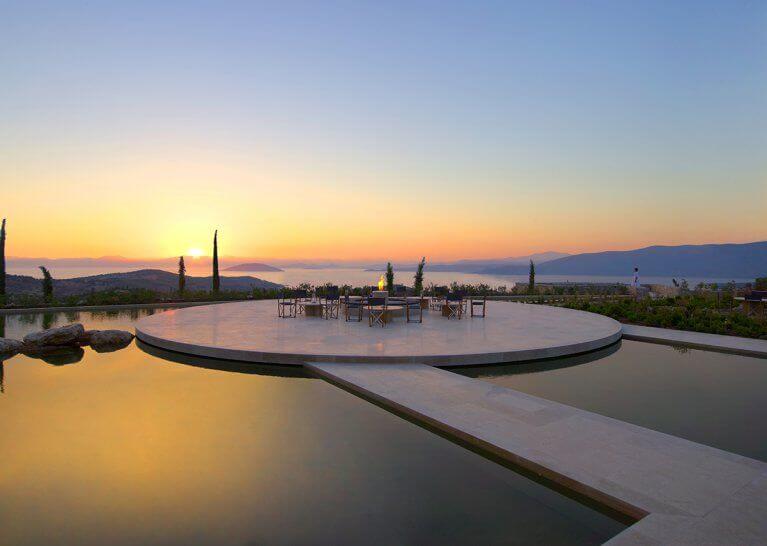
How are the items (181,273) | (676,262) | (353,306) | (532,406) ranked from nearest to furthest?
(532,406) → (353,306) → (181,273) → (676,262)

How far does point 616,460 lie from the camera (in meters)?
3.08

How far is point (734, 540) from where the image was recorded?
2.12 meters

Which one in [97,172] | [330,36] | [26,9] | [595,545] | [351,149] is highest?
[330,36]

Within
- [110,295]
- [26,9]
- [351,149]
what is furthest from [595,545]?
[110,295]

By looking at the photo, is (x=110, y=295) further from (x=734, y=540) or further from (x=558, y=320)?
(x=734, y=540)

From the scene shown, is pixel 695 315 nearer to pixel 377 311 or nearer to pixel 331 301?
pixel 377 311

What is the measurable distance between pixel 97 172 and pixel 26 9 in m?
5.78

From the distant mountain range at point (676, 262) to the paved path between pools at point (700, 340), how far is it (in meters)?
62.2

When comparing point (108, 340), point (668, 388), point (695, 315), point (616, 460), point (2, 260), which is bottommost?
point (668, 388)

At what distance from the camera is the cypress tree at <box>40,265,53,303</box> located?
14.3 metres

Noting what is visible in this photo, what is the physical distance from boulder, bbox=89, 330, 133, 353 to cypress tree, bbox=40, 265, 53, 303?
27.6 ft

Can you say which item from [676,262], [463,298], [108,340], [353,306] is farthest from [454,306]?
[676,262]

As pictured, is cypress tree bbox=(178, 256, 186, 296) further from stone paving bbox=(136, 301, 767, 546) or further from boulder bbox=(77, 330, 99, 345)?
boulder bbox=(77, 330, 99, 345)

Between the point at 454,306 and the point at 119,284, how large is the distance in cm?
1739
